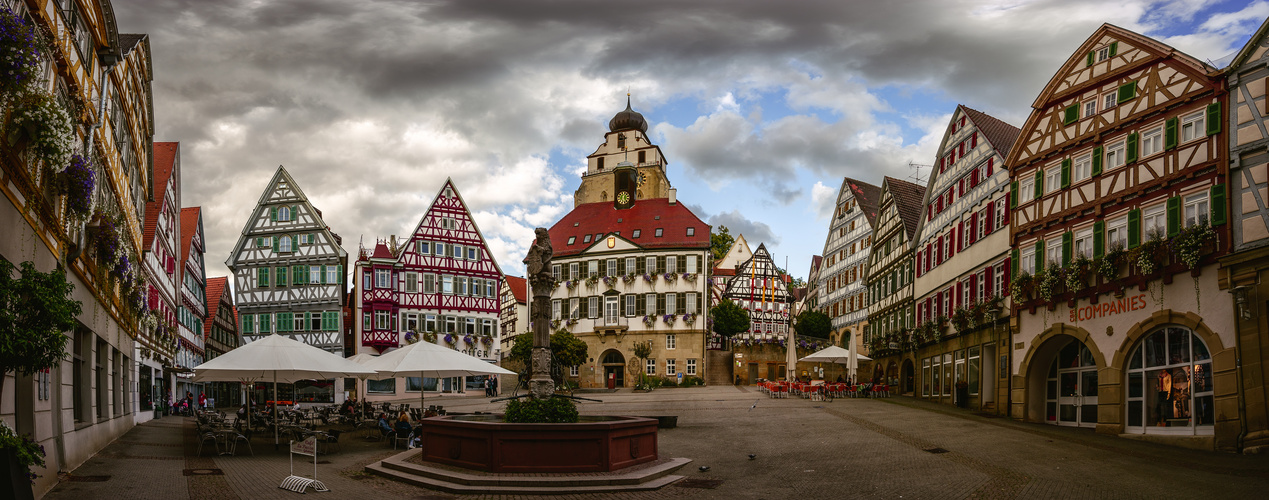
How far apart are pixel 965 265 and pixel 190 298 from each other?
1387 inches

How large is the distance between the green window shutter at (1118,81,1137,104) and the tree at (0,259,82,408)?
21659mm

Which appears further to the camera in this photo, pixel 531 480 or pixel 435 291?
pixel 435 291

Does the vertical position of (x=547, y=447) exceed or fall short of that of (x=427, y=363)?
it falls short

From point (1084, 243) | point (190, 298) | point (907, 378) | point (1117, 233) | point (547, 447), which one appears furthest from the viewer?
point (190, 298)

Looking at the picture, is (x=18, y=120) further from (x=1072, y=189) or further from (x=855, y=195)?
(x=855, y=195)

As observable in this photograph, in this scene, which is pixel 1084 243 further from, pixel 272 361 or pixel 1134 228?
pixel 272 361

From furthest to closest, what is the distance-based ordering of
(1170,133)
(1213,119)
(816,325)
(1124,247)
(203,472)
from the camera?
(816,325) → (1124,247) → (1170,133) → (1213,119) → (203,472)

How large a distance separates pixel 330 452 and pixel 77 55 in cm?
873

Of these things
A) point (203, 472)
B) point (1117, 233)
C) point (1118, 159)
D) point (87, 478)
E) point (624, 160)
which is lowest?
point (203, 472)

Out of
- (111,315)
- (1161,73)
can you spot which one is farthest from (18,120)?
(1161,73)

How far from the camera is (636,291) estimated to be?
5850 cm

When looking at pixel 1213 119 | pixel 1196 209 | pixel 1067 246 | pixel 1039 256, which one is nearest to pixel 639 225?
pixel 1039 256

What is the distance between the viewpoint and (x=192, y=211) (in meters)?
47.6

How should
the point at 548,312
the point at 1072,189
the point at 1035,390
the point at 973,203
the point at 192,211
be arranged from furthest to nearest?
the point at 192,211, the point at 973,203, the point at 1035,390, the point at 1072,189, the point at 548,312
